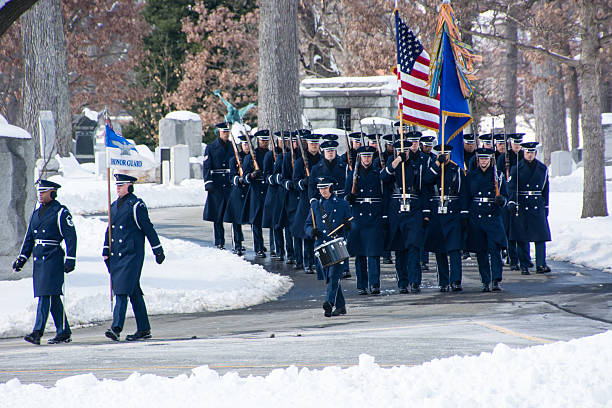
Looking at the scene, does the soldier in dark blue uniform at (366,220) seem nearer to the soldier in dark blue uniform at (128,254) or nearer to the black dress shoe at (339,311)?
the black dress shoe at (339,311)

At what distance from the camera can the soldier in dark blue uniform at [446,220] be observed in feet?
40.0

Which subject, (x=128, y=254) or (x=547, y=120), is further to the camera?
(x=547, y=120)

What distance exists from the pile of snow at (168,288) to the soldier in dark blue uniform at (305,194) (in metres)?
0.83

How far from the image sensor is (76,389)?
6270 millimetres

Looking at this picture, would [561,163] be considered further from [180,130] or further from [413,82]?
[413,82]

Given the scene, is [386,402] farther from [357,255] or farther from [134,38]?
[134,38]

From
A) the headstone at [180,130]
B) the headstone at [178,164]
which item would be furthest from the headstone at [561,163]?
the headstone at [178,164]

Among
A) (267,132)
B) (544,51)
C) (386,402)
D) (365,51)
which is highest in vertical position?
(365,51)

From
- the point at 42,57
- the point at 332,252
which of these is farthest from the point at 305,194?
the point at 42,57

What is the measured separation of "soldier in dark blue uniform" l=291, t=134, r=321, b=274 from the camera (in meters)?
14.4

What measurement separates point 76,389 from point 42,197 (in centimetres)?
402

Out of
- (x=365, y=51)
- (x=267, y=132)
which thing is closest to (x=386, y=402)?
→ (x=267, y=132)

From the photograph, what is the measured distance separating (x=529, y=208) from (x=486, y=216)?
1.79 m

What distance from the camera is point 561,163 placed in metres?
34.6
